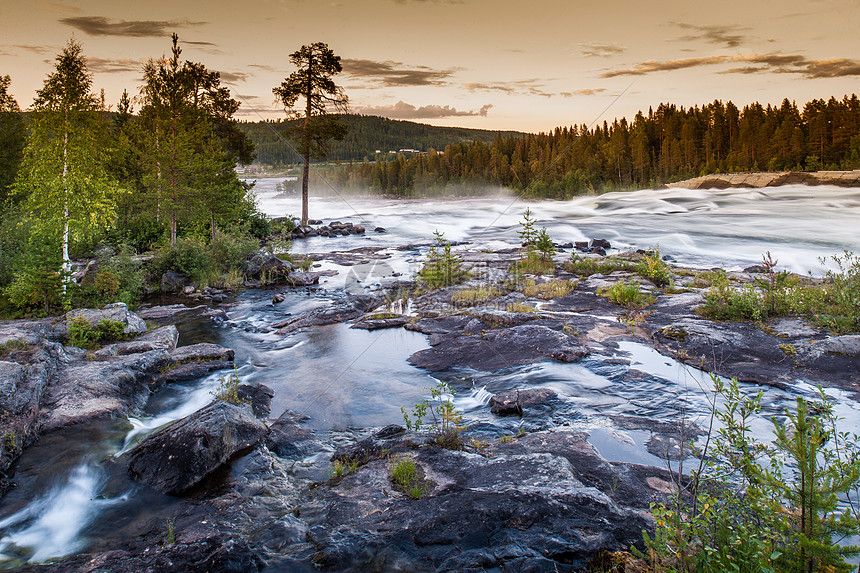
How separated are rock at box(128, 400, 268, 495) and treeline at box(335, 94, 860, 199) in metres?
51.4

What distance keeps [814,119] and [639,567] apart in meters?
86.4

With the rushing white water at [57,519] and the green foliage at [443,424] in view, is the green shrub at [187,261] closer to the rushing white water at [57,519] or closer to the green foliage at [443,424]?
the rushing white water at [57,519]

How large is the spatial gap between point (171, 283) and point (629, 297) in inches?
646

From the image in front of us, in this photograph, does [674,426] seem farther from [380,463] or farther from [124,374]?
[124,374]

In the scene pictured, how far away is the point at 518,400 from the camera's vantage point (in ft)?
28.1

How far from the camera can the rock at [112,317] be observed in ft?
39.5

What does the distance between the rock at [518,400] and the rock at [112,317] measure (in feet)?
30.7

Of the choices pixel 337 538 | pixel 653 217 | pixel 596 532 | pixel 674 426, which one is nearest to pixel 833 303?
pixel 674 426

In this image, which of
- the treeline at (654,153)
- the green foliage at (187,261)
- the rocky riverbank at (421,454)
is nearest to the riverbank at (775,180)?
the treeline at (654,153)

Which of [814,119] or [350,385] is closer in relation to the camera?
[350,385]

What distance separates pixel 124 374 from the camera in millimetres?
9547

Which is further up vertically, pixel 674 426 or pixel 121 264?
pixel 121 264

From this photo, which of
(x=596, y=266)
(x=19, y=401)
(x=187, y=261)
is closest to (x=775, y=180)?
(x=596, y=266)

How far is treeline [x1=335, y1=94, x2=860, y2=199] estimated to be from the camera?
6800cm
